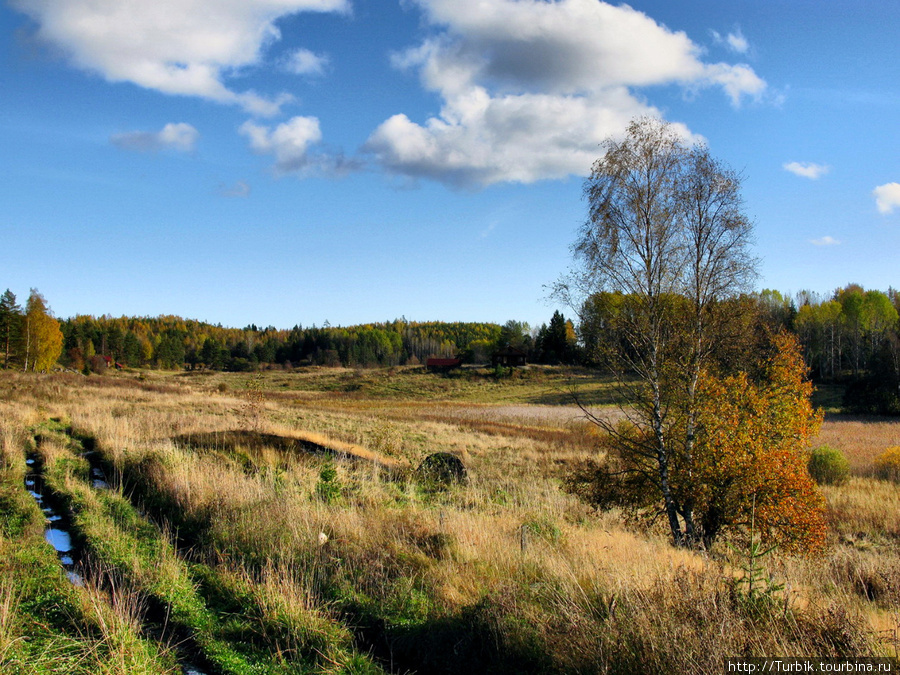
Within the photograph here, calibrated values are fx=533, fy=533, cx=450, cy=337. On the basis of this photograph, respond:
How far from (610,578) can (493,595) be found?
43.2 inches

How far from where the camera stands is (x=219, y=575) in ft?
19.2

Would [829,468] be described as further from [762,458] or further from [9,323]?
[9,323]

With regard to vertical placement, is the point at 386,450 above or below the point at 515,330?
below

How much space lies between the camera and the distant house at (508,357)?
92.3 meters

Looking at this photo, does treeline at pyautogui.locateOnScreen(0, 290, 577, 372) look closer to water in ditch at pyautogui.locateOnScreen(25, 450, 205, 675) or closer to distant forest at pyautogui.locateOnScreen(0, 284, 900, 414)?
distant forest at pyautogui.locateOnScreen(0, 284, 900, 414)

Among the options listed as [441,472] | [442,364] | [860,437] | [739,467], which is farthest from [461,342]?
A: [739,467]

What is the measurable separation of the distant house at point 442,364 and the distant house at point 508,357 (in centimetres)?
716

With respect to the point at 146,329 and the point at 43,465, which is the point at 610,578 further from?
the point at 146,329

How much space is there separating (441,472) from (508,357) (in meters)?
79.3

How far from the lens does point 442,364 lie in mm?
96250

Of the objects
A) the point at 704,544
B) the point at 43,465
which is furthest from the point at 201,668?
the point at 43,465

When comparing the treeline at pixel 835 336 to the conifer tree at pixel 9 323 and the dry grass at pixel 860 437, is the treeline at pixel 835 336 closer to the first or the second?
the dry grass at pixel 860 437

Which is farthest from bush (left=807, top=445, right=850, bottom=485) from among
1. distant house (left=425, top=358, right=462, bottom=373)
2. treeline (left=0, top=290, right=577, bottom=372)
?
distant house (left=425, top=358, right=462, bottom=373)

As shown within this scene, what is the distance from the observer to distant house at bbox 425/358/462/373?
94.2 m
